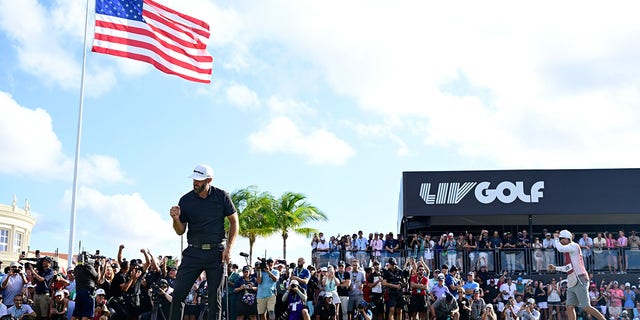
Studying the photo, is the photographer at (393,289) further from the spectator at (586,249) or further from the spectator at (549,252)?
the spectator at (586,249)

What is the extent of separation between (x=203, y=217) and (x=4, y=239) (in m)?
83.0

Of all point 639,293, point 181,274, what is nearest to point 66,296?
point 181,274

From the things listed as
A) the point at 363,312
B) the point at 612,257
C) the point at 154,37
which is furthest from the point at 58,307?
the point at 612,257

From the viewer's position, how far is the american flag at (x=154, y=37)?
60.8ft

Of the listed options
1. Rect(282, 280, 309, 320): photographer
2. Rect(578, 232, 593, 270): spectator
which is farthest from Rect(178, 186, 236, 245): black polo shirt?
Rect(578, 232, 593, 270): spectator

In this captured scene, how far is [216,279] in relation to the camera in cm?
928

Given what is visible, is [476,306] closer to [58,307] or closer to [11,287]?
[58,307]

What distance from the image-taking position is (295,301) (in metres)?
20.9

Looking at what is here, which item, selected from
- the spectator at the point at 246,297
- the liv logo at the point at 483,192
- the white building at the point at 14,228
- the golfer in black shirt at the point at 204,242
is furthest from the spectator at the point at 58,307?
the white building at the point at 14,228

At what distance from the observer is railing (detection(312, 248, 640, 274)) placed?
27.2 metres

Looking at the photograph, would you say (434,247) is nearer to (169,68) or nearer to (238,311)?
(238,311)

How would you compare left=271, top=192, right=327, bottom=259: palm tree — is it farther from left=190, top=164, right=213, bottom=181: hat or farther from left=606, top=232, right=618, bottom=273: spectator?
left=190, top=164, right=213, bottom=181: hat

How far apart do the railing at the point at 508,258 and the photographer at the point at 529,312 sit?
3.53 metres

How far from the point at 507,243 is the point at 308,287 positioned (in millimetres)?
9614
